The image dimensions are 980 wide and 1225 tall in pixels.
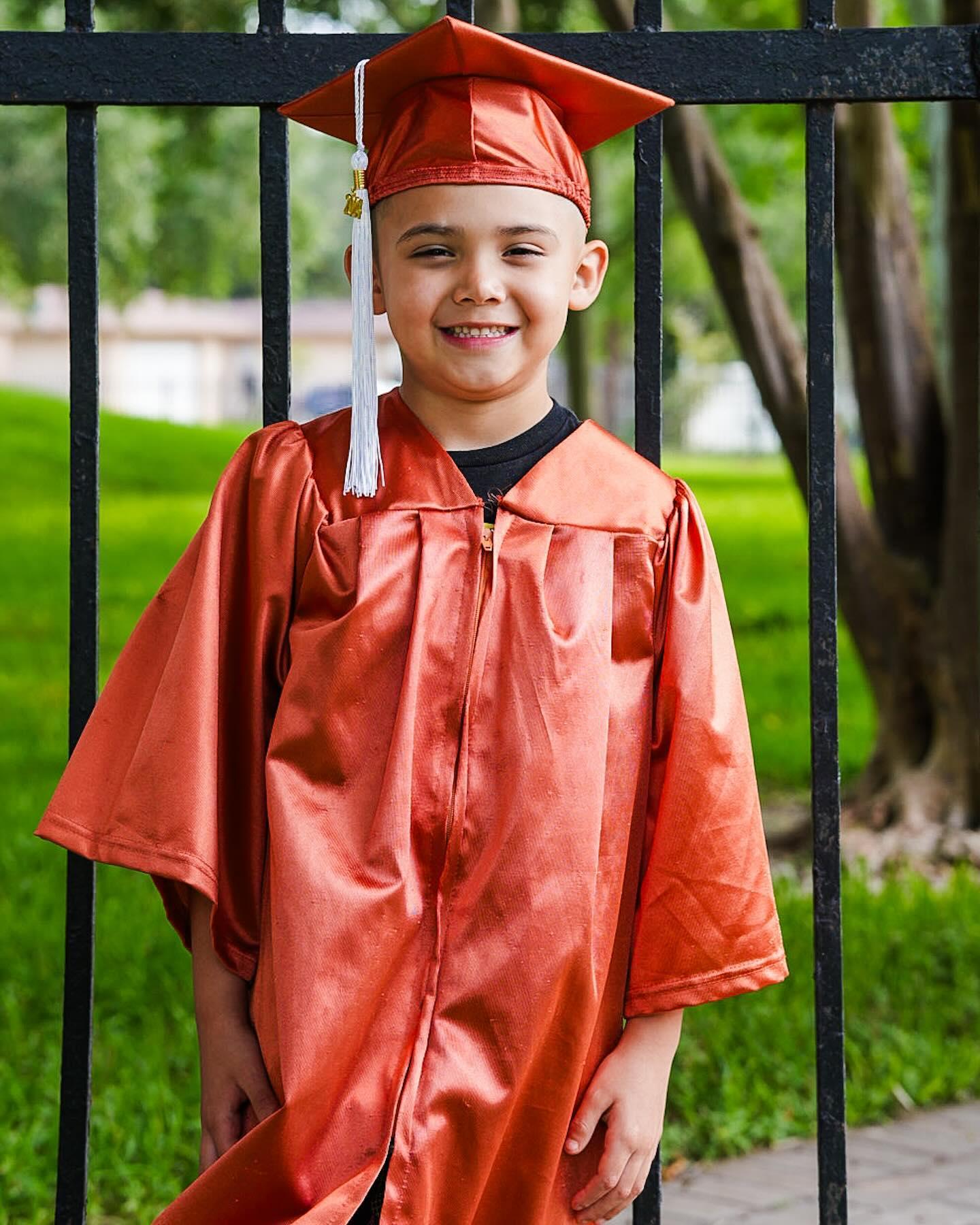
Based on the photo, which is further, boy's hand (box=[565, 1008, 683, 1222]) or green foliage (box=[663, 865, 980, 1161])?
green foliage (box=[663, 865, 980, 1161])

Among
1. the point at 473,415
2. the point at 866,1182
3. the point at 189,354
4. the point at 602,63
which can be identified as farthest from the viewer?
the point at 189,354

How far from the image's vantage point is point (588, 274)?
1.92 meters

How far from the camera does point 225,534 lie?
1.86 metres

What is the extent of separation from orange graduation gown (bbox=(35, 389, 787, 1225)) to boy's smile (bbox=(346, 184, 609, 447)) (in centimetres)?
10

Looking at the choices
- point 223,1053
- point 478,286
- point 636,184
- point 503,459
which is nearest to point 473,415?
point 503,459

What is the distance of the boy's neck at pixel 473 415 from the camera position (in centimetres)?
188

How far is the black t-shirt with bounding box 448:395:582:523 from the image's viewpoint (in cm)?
186

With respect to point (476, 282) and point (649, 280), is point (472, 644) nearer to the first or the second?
point (476, 282)

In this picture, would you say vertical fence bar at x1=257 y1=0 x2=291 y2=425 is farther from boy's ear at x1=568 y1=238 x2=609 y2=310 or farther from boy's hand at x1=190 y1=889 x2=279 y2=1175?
boy's hand at x1=190 y1=889 x2=279 y2=1175

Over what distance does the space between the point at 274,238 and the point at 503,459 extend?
1.54ft

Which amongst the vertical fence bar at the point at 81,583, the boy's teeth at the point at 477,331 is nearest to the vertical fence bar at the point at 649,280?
the boy's teeth at the point at 477,331

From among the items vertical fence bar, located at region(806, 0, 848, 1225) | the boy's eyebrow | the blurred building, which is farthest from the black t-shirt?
the blurred building

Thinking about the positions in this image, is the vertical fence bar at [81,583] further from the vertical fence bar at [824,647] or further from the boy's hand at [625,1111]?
the vertical fence bar at [824,647]

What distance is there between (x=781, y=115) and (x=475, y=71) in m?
8.27
